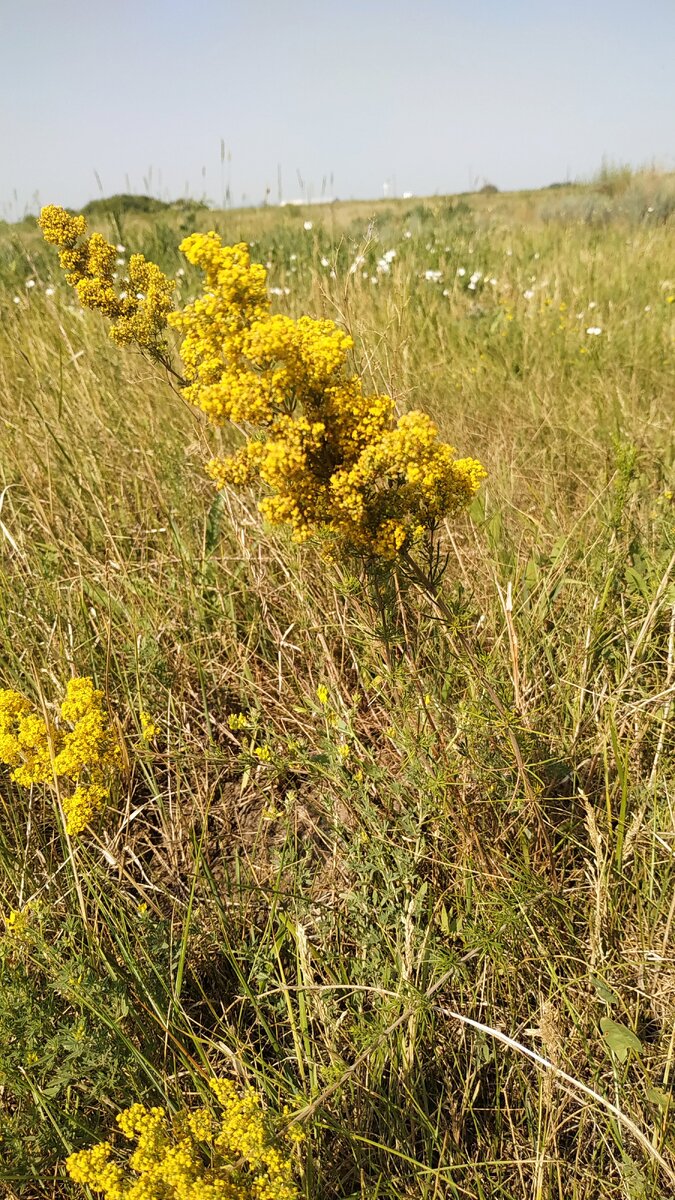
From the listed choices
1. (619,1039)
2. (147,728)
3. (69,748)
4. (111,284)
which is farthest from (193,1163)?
(111,284)

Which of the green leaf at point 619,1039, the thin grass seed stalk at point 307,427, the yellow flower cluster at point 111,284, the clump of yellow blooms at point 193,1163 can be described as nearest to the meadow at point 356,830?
the green leaf at point 619,1039

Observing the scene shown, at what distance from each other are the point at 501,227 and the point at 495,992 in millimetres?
9698

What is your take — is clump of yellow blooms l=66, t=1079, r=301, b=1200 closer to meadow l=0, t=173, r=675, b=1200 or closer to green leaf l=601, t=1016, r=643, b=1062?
meadow l=0, t=173, r=675, b=1200

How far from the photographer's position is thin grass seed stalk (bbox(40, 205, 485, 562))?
1.28m

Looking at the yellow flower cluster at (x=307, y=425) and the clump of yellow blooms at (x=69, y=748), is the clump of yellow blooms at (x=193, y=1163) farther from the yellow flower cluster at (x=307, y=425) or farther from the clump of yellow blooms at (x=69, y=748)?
the yellow flower cluster at (x=307, y=425)

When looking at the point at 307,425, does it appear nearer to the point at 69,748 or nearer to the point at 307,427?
the point at 307,427

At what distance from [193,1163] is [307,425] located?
1.27 m

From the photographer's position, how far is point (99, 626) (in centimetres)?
263

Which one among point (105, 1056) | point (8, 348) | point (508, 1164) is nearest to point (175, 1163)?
point (105, 1056)

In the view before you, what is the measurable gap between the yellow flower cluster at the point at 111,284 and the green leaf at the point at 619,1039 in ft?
6.55

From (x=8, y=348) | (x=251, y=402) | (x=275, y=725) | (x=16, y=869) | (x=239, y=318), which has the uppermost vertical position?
(x=8, y=348)

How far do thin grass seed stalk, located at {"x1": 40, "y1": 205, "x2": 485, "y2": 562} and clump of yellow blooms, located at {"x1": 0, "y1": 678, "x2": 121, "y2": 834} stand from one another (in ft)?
3.10

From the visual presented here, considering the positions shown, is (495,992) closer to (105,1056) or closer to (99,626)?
(105,1056)

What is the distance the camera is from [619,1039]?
1.52 metres
